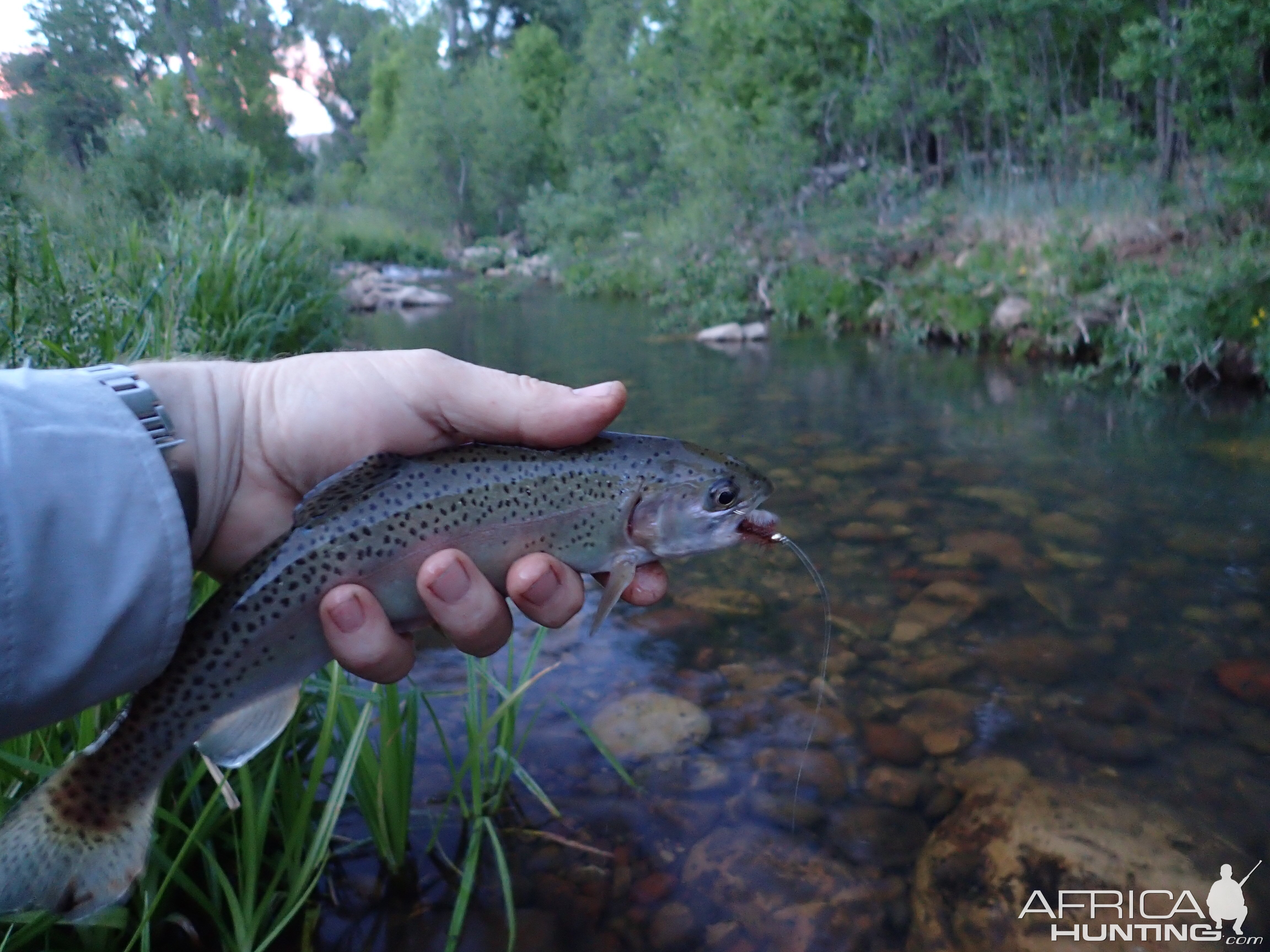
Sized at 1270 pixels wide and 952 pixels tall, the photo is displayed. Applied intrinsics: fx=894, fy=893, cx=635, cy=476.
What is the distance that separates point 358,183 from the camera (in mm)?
57469

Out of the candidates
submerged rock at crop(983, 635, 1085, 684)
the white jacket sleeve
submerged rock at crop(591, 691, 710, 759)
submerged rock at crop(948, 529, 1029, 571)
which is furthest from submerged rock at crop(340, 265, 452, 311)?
the white jacket sleeve

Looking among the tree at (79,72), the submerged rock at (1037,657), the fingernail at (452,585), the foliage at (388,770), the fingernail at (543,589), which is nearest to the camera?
the fingernail at (452,585)

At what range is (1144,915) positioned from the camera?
3494mm

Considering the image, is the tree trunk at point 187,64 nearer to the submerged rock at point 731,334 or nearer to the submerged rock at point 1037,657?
the submerged rock at point 731,334

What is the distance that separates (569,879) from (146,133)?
2078 cm

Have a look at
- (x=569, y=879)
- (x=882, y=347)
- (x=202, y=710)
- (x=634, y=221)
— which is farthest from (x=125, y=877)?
(x=634, y=221)

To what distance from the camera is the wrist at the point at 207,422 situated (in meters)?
2.47

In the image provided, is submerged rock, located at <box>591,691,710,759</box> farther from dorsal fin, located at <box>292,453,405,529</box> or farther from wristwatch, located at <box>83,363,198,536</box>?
wristwatch, located at <box>83,363,198,536</box>

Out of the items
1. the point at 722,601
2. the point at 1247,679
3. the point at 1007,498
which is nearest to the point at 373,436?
the point at 722,601

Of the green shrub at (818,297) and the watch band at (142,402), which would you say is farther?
the green shrub at (818,297)

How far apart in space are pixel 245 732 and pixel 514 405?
1.10 m

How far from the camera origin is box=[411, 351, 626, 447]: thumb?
2549 mm

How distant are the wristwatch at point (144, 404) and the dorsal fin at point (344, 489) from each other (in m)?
0.27

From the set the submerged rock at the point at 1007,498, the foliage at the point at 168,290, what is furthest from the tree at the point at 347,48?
the submerged rock at the point at 1007,498
